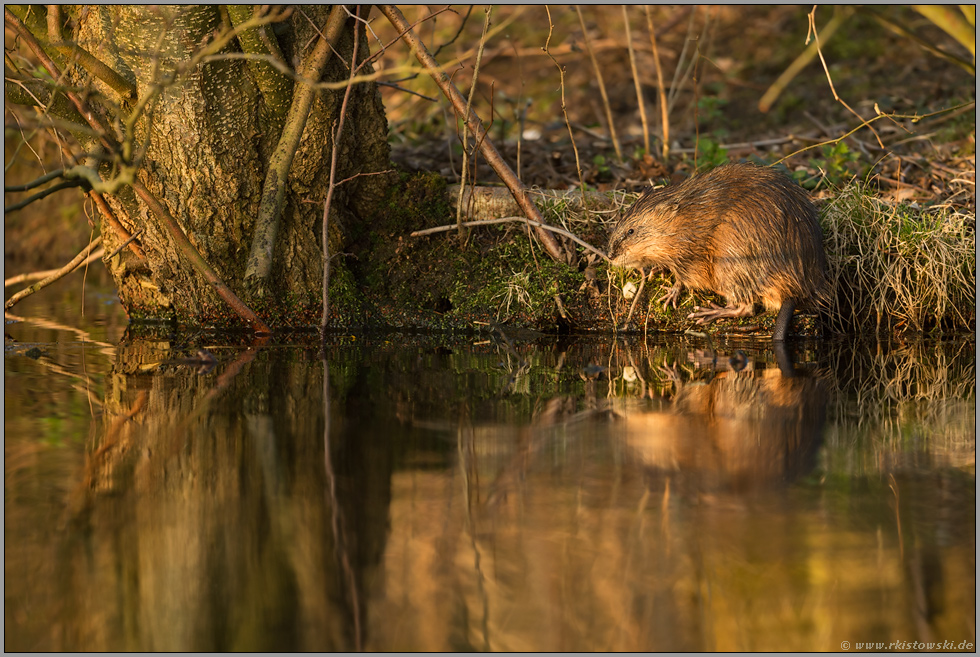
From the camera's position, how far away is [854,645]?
1.88 metres

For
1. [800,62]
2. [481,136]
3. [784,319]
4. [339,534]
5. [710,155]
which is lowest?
[339,534]

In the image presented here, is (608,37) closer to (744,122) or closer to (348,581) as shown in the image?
(744,122)

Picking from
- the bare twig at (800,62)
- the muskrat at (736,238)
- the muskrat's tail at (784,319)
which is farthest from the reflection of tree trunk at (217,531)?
the muskrat's tail at (784,319)

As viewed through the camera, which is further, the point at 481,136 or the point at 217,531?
the point at 481,136

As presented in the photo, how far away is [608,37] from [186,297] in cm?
673

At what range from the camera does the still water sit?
6.40ft

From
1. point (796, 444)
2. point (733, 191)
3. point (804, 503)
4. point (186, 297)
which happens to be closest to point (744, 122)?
point (733, 191)

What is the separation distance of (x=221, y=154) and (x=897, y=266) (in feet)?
13.1

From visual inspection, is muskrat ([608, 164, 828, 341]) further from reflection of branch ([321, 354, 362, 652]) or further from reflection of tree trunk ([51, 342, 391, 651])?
reflection of branch ([321, 354, 362, 652])

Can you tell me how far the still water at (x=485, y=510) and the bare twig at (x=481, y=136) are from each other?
1437 mm

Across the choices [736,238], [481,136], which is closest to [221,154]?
[481,136]

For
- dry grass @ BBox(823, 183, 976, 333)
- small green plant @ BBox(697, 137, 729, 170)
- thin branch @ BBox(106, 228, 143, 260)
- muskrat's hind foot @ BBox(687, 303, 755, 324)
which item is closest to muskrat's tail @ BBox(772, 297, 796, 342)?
muskrat's hind foot @ BBox(687, 303, 755, 324)

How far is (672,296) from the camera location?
5.49m

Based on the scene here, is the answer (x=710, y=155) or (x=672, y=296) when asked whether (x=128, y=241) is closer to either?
(x=672, y=296)
